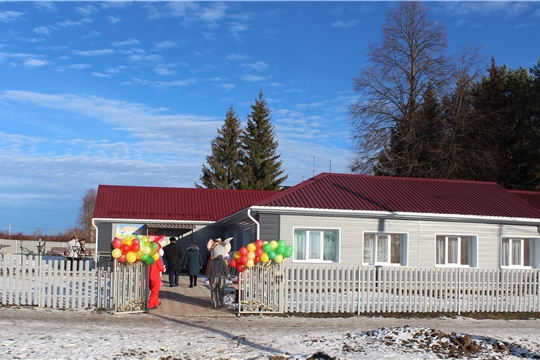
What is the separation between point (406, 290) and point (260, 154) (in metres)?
38.1

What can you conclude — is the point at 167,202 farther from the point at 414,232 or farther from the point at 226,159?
the point at 226,159

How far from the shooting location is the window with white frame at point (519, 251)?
2102 centimetres

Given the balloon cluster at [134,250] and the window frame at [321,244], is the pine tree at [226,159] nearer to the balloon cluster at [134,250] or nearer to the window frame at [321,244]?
the window frame at [321,244]

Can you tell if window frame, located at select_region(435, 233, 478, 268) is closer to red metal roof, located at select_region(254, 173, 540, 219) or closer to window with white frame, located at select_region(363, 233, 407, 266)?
red metal roof, located at select_region(254, 173, 540, 219)

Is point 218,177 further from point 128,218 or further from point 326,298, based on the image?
point 326,298

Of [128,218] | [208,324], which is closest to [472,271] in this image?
[208,324]

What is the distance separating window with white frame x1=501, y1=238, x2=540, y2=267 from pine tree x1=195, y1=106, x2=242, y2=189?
108ft

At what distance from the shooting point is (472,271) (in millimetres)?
14930

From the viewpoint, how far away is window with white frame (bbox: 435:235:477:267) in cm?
2036

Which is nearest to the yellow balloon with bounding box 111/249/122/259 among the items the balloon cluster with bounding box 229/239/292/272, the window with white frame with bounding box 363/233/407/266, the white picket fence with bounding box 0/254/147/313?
the white picket fence with bounding box 0/254/147/313

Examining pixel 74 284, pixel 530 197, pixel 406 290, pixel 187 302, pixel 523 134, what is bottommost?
pixel 187 302

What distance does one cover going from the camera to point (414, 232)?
65.5 ft

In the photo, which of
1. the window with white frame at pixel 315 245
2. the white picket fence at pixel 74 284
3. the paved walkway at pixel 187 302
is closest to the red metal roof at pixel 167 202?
the paved walkway at pixel 187 302

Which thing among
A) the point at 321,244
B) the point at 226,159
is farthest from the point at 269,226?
the point at 226,159
